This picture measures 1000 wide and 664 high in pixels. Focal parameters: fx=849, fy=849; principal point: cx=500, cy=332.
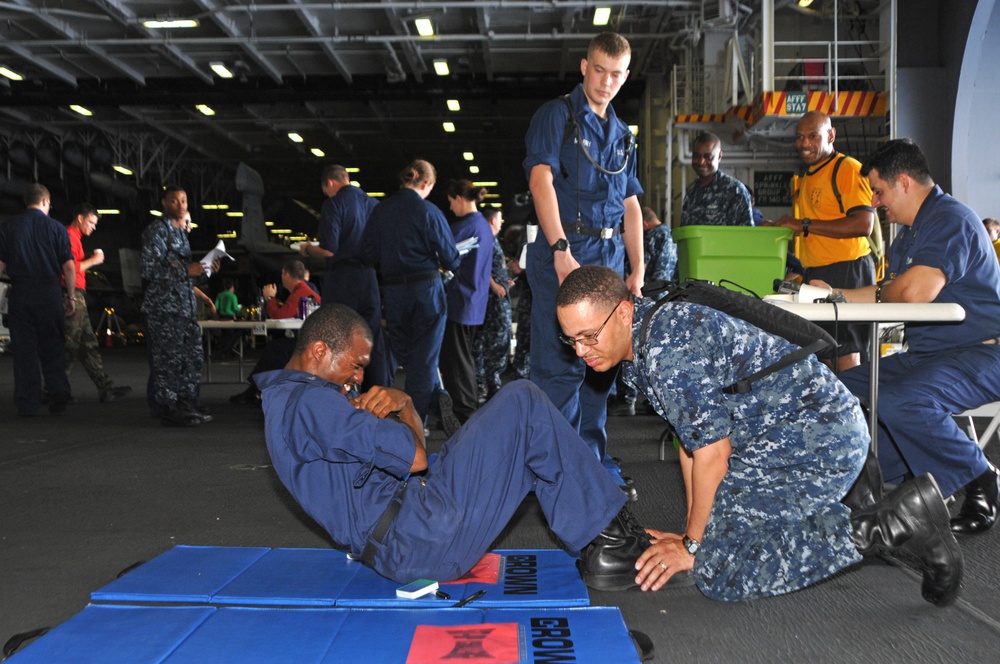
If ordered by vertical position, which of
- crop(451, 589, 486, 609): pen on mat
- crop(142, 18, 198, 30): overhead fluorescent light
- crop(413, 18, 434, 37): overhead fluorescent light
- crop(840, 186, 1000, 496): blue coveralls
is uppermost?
crop(142, 18, 198, 30): overhead fluorescent light

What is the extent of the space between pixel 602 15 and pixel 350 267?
26.0 ft

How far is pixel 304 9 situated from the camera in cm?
1195

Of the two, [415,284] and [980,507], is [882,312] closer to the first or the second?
[980,507]

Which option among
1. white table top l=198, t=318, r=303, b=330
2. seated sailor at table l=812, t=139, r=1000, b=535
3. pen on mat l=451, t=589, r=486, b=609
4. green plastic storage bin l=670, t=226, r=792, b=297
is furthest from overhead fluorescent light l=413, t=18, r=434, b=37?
pen on mat l=451, t=589, r=486, b=609

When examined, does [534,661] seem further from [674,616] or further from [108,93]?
[108,93]

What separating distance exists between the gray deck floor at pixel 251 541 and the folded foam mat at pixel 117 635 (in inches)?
8.4

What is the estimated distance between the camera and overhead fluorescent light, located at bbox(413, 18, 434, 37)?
483 inches

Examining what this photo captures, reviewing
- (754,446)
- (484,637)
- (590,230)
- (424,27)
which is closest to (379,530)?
(484,637)

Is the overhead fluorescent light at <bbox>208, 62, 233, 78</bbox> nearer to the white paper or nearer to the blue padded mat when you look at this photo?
the white paper

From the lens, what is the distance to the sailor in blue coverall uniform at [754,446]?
2238 mm

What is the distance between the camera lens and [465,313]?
6.26 m

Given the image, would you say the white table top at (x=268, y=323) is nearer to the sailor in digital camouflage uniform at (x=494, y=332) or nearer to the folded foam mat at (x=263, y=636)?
the sailor in digital camouflage uniform at (x=494, y=332)

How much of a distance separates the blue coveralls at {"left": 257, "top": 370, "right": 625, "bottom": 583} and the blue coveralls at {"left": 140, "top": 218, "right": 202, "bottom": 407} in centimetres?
395

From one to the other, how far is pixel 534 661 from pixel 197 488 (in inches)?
103
